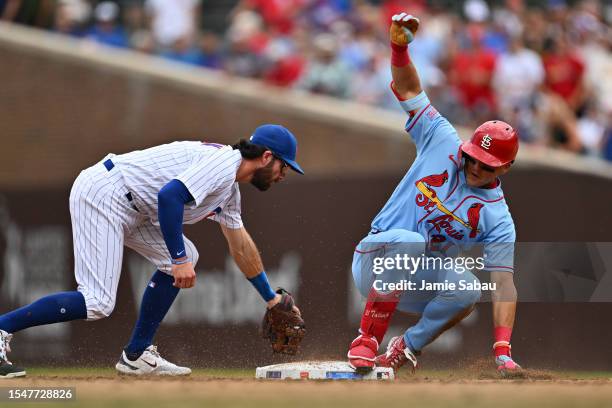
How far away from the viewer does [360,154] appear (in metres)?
14.1

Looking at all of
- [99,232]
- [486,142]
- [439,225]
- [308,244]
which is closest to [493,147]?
[486,142]

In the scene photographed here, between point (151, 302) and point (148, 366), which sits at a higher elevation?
point (151, 302)

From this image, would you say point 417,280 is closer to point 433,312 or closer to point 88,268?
point 433,312

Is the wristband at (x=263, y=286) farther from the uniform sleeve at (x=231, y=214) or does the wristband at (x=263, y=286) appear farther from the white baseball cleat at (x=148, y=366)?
the white baseball cleat at (x=148, y=366)

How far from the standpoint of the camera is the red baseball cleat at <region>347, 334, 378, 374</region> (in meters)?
7.05

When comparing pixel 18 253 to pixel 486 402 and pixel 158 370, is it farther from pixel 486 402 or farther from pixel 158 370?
pixel 486 402

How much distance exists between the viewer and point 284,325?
24.9 feet

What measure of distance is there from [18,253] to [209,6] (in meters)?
5.42

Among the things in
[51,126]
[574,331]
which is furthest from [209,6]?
[574,331]

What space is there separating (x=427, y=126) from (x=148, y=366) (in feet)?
8.01

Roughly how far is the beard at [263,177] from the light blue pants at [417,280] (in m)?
0.76

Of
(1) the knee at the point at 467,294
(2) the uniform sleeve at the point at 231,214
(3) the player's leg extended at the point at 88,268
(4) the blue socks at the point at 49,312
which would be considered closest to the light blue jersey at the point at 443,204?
(1) the knee at the point at 467,294

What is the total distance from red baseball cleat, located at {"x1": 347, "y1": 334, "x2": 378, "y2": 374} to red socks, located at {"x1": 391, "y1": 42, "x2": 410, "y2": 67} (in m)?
1.72

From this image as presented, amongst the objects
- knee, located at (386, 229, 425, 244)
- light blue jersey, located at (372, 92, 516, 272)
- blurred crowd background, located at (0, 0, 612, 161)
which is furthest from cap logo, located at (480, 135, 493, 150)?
blurred crowd background, located at (0, 0, 612, 161)
